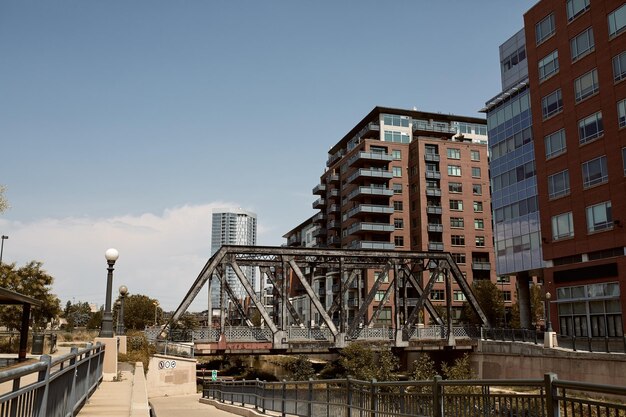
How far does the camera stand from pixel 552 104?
44.2m

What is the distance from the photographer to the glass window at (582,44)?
40.3 meters

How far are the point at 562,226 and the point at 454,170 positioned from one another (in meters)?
49.8

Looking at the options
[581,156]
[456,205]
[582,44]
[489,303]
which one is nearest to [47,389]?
[581,156]

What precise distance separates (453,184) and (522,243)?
41603 mm

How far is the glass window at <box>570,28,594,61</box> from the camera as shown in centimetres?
4028

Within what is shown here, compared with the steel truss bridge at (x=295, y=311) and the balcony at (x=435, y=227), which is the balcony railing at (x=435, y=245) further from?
the steel truss bridge at (x=295, y=311)

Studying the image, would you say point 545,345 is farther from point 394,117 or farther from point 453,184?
point 394,117

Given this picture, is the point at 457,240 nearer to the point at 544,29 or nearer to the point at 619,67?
the point at 544,29

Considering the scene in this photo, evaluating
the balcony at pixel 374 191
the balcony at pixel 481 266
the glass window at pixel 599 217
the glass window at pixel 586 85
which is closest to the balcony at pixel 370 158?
the balcony at pixel 374 191


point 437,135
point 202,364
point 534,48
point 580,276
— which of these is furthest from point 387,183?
point 580,276

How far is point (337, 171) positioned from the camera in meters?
103

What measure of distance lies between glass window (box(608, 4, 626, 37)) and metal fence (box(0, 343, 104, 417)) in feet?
124

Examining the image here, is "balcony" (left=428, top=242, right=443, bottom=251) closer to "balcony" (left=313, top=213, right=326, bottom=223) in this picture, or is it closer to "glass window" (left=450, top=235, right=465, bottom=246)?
"glass window" (left=450, top=235, right=465, bottom=246)

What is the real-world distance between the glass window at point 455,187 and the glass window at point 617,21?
5263cm
